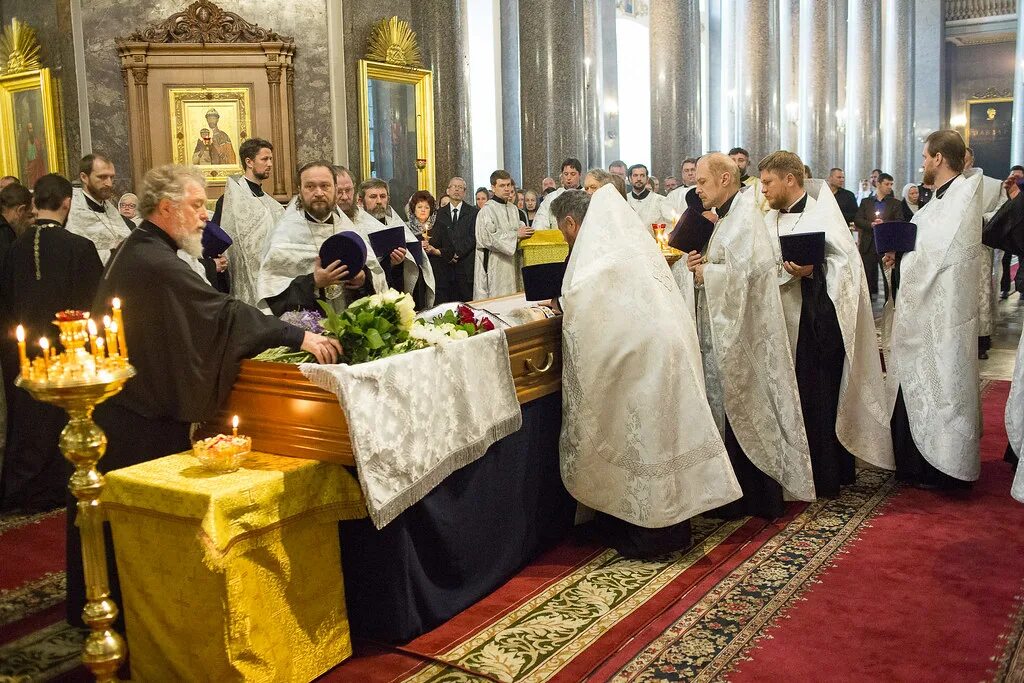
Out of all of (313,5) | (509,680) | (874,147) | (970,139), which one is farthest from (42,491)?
(970,139)

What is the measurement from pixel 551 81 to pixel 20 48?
5.76m

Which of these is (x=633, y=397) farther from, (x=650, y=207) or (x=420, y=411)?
(x=650, y=207)

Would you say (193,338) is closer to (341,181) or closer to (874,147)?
(341,181)

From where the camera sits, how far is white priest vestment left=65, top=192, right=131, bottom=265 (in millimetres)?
6332

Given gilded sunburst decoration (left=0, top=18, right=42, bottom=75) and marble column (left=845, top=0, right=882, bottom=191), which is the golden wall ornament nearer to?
gilded sunburst decoration (left=0, top=18, right=42, bottom=75)

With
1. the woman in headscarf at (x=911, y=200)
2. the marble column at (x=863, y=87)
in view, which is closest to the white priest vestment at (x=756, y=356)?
the woman in headscarf at (x=911, y=200)

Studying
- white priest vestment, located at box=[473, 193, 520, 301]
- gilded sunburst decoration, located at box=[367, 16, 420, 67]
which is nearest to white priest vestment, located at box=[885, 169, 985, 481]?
white priest vestment, located at box=[473, 193, 520, 301]

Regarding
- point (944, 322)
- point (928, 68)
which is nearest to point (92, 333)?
point (944, 322)

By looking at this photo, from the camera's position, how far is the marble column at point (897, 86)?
889 inches

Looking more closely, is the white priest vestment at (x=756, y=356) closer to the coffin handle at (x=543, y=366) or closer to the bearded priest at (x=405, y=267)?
the coffin handle at (x=543, y=366)

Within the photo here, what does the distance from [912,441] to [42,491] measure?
4819 mm

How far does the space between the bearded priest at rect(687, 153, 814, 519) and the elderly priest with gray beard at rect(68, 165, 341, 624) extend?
2.27 metres

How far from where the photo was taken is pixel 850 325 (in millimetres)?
5230

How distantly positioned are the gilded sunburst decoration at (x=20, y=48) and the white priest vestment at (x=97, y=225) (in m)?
4.54
